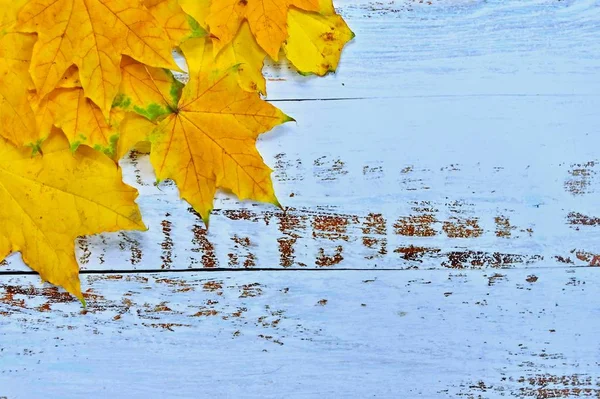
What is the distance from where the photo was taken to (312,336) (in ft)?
2.73

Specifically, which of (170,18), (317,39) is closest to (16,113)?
(170,18)

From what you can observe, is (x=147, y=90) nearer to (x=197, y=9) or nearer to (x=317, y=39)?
(x=197, y=9)

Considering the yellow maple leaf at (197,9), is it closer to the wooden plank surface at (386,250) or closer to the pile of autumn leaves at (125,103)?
the pile of autumn leaves at (125,103)

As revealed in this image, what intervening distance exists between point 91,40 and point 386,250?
449 millimetres

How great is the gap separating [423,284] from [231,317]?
0.26m

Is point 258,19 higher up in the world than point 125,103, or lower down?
higher up

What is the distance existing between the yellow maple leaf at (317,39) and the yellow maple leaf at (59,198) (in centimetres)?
27

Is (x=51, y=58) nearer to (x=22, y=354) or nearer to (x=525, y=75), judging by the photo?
(x=22, y=354)

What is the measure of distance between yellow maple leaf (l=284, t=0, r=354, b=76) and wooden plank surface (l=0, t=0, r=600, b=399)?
1.3 inches

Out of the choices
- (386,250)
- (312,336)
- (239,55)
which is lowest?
(312,336)

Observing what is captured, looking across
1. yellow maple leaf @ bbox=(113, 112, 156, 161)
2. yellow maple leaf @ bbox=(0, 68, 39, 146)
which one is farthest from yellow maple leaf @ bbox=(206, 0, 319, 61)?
yellow maple leaf @ bbox=(0, 68, 39, 146)

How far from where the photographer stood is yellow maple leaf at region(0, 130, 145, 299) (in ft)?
2.46

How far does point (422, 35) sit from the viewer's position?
0.81 m

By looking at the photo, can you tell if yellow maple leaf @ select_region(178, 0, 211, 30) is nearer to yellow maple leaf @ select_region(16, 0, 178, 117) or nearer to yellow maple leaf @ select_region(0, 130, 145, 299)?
yellow maple leaf @ select_region(16, 0, 178, 117)
